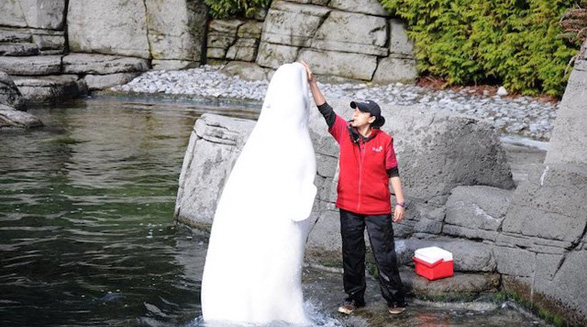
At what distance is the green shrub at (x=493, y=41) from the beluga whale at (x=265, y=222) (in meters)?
10.9

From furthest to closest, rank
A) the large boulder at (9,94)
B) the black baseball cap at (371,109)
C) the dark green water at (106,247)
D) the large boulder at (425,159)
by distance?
the large boulder at (9,94), the large boulder at (425,159), the dark green water at (106,247), the black baseball cap at (371,109)

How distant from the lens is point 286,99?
17.0 feet

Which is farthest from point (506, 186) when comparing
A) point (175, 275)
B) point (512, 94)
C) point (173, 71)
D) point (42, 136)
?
point (173, 71)

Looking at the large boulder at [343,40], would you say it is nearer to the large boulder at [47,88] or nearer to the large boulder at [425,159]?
the large boulder at [47,88]

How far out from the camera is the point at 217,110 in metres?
16.5

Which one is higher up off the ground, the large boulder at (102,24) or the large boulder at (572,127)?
the large boulder at (572,127)

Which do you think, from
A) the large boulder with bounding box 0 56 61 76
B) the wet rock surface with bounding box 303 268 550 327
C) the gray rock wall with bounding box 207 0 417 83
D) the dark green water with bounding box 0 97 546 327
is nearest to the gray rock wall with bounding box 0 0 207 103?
the large boulder with bounding box 0 56 61 76

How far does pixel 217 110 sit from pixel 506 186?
33.5ft

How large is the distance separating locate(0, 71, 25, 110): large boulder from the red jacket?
1042 cm

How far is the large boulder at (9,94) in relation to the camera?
47.2 ft

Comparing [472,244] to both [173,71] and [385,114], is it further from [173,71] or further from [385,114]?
[173,71]

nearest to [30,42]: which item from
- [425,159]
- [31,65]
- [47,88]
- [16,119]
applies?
[31,65]

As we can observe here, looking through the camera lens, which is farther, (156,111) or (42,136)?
(156,111)

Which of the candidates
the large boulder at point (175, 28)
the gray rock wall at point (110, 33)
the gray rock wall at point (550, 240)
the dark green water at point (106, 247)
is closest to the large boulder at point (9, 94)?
the dark green water at point (106, 247)
